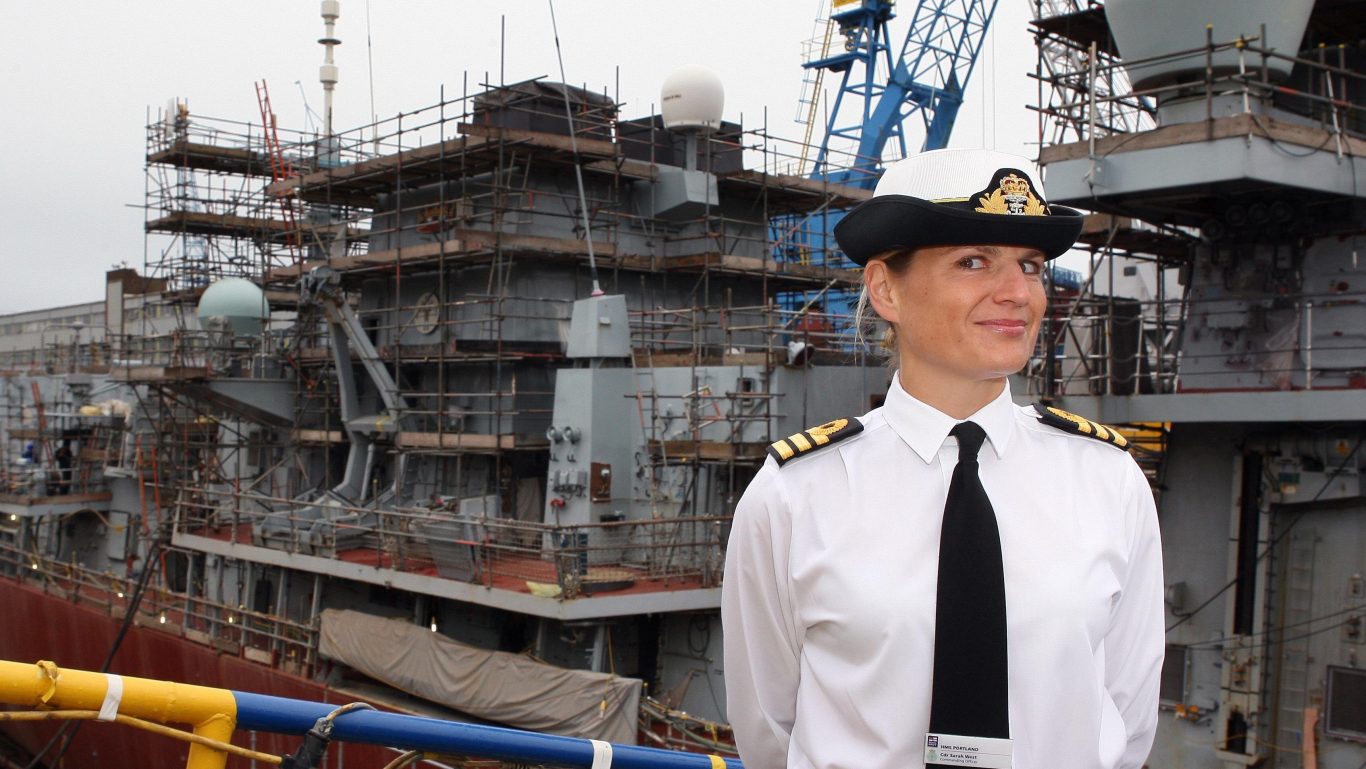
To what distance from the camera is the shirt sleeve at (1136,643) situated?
8.07ft

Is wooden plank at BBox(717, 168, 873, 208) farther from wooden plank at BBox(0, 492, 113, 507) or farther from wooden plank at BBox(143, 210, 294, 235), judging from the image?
wooden plank at BBox(0, 492, 113, 507)

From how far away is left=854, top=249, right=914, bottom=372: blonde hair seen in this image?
2.57 meters

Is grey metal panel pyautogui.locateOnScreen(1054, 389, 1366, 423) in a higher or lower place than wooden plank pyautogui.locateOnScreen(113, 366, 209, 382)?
higher

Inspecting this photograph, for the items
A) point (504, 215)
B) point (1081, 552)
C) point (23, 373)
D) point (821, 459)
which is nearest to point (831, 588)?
point (821, 459)

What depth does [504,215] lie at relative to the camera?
20172mm

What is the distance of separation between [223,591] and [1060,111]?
15.5 m

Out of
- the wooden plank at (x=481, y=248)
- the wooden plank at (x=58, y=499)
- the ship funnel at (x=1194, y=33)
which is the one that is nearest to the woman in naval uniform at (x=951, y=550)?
the ship funnel at (x=1194, y=33)

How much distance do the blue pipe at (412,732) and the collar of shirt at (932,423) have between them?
109cm

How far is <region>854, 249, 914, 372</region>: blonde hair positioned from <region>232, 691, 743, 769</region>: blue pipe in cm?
118

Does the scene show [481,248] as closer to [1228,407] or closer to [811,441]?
[1228,407]

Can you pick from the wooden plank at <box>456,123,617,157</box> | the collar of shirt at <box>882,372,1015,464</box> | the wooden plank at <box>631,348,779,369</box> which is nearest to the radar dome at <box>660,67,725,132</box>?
the wooden plank at <box>456,123,617,157</box>

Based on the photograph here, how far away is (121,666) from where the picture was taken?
66.3ft

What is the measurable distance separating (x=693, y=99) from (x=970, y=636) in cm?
1945

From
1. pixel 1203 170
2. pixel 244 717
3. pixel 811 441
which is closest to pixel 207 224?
pixel 1203 170
